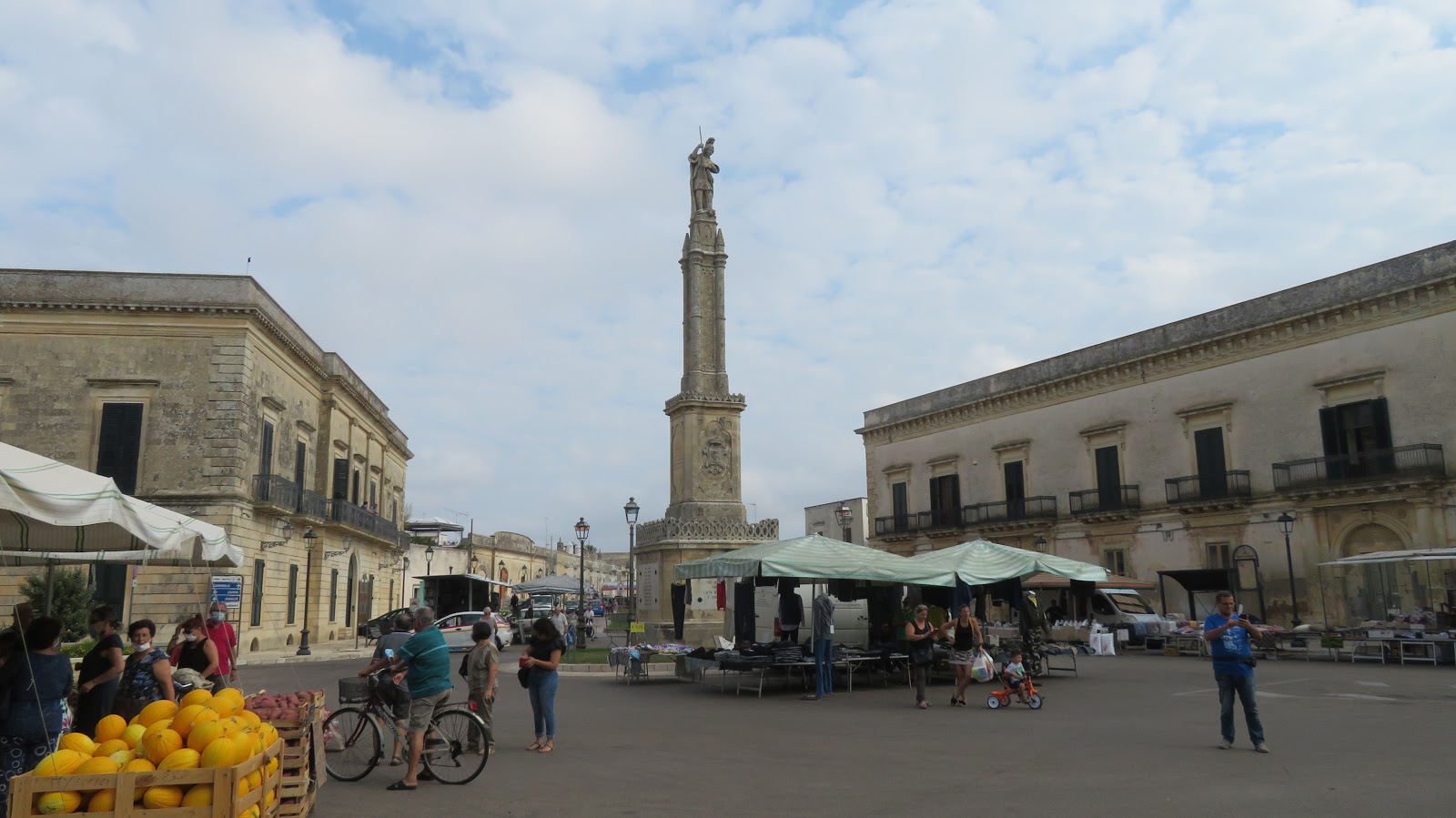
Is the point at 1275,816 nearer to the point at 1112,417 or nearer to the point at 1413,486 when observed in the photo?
the point at 1413,486

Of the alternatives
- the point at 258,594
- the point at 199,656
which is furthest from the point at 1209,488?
the point at 199,656

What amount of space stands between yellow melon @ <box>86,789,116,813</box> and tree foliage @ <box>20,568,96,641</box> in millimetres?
18288

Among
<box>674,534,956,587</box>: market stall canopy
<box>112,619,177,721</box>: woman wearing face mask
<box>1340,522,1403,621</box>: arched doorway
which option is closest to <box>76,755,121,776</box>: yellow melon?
<box>112,619,177,721</box>: woman wearing face mask

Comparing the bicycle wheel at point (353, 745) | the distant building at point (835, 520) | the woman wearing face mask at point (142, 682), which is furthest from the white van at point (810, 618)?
the distant building at point (835, 520)

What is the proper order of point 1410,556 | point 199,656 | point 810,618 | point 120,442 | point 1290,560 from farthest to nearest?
point 1290,560
point 120,442
point 1410,556
point 810,618
point 199,656

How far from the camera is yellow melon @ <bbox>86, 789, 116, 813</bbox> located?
421 cm

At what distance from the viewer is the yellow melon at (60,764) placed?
4.22m

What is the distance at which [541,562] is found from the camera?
90.4m

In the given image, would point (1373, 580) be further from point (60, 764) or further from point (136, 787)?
point (60, 764)

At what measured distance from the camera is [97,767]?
4332 mm

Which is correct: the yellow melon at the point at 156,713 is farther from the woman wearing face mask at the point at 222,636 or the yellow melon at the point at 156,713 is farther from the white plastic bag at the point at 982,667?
the white plastic bag at the point at 982,667

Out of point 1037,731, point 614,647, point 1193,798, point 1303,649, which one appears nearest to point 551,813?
point 1193,798

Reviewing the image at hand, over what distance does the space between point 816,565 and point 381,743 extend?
7.61m

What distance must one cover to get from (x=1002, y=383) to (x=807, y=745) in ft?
96.9
